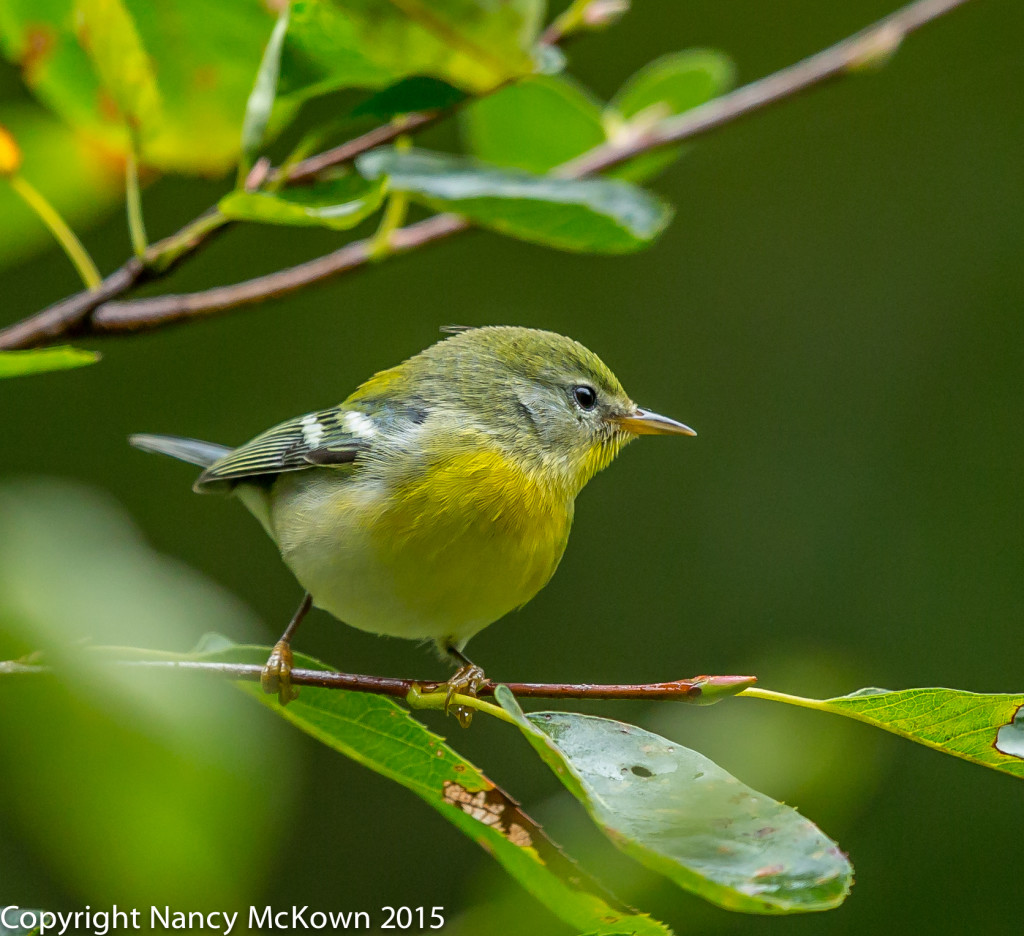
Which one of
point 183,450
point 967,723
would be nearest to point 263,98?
point 967,723

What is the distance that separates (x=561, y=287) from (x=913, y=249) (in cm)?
211

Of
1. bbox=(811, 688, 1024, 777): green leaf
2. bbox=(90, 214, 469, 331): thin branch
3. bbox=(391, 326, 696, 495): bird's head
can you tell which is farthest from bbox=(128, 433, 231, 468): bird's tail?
bbox=(811, 688, 1024, 777): green leaf

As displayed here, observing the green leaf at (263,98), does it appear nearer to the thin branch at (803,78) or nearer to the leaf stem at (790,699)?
the thin branch at (803,78)

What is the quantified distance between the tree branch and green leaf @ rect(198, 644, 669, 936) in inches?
2.0

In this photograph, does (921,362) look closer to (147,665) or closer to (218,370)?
(218,370)

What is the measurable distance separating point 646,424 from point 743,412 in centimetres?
352

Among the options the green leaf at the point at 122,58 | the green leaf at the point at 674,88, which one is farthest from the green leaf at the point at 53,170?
the green leaf at the point at 674,88

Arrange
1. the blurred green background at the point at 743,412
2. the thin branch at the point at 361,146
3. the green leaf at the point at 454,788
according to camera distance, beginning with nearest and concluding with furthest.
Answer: the green leaf at the point at 454,788
the thin branch at the point at 361,146
the blurred green background at the point at 743,412

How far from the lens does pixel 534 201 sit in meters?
1.63

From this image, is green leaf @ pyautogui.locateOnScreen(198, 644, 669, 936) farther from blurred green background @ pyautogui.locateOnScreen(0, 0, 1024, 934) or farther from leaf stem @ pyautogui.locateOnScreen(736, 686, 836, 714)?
blurred green background @ pyautogui.locateOnScreen(0, 0, 1024, 934)

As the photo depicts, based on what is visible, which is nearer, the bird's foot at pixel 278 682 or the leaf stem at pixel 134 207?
the bird's foot at pixel 278 682

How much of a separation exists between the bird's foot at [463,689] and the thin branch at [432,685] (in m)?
0.02

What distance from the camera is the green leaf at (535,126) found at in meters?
2.35

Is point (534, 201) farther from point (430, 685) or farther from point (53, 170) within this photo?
point (53, 170)
